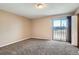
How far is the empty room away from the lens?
9.58 ft

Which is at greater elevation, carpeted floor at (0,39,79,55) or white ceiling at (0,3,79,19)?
white ceiling at (0,3,79,19)

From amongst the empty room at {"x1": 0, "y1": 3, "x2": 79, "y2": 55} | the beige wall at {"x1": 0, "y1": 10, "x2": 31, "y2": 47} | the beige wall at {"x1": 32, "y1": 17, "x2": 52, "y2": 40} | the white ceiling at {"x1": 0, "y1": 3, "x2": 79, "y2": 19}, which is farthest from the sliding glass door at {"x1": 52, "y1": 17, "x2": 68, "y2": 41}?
the beige wall at {"x1": 0, "y1": 10, "x2": 31, "y2": 47}

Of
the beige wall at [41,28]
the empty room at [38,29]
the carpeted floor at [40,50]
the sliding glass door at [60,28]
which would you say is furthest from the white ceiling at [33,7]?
the beige wall at [41,28]

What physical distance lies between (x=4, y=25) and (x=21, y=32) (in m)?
1.41

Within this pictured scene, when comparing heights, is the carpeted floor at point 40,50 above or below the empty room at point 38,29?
below

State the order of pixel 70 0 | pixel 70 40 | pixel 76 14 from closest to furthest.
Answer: pixel 70 0 → pixel 76 14 → pixel 70 40

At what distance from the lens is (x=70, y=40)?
4.05 meters

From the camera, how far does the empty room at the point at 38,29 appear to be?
292 cm

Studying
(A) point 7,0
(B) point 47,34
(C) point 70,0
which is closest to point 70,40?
(B) point 47,34

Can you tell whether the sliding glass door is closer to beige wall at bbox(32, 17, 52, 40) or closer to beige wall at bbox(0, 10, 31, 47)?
beige wall at bbox(32, 17, 52, 40)

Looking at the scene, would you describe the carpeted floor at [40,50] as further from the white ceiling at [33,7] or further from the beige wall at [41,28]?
the beige wall at [41,28]

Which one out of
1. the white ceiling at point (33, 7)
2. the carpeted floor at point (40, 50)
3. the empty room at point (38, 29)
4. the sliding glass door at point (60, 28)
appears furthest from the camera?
the sliding glass door at point (60, 28)

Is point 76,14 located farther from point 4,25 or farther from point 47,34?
point 4,25

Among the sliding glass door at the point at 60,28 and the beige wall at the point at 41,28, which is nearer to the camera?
the sliding glass door at the point at 60,28
